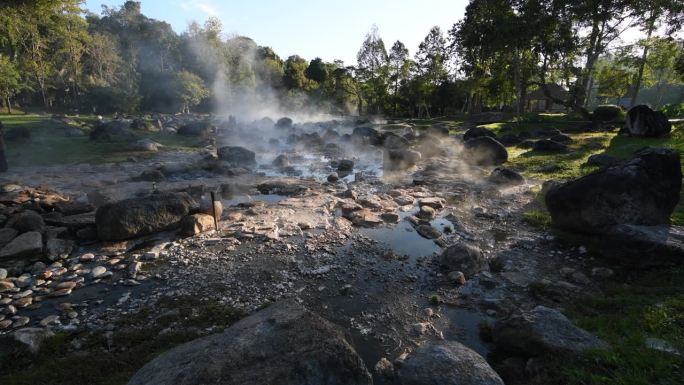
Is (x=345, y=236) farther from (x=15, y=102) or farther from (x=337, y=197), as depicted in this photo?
(x=15, y=102)

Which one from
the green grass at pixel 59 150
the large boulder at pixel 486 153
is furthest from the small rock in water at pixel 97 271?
the large boulder at pixel 486 153

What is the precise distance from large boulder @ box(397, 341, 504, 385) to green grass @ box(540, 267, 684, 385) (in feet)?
2.54

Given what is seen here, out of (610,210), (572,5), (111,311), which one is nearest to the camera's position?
(111,311)

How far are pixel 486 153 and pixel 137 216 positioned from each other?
58.1ft

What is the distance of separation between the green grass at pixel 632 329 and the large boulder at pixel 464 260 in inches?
74.5

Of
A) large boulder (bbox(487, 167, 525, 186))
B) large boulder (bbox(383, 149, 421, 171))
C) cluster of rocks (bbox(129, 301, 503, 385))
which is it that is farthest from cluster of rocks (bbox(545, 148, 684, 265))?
large boulder (bbox(383, 149, 421, 171))

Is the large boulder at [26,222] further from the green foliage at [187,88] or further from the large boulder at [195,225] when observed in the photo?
the green foliage at [187,88]

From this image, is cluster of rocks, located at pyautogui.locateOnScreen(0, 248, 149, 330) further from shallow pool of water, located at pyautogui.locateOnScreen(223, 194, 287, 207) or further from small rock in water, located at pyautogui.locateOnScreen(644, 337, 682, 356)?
small rock in water, located at pyautogui.locateOnScreen(644, 337, 682, 356)

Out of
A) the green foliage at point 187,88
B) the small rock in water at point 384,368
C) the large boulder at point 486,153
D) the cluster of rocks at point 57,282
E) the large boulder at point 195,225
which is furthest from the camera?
the green foliage at point 187,88

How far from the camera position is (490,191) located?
1414cm

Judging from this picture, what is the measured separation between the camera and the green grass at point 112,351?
4.59m

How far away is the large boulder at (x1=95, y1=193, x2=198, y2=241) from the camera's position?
29.5 feet

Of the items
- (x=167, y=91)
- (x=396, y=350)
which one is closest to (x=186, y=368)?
(x=396, y=350)

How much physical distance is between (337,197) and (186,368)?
33.0 ft
